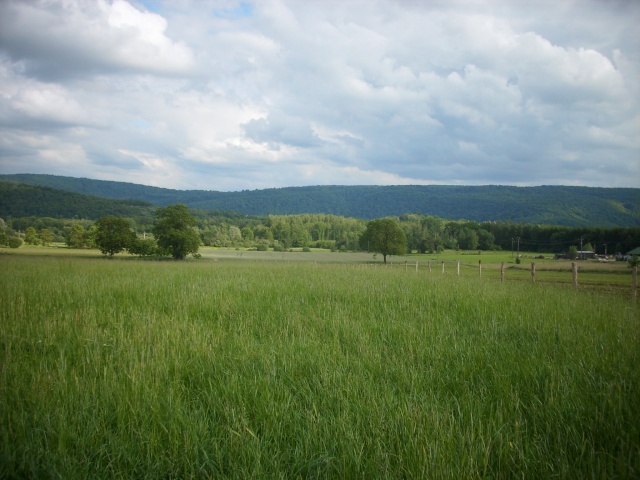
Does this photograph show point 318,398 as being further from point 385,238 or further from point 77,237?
point 385,238

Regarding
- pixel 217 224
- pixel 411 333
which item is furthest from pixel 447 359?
pixel 217 224

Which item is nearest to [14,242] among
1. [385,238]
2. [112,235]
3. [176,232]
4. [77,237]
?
[112,235]

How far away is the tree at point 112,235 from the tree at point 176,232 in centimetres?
308

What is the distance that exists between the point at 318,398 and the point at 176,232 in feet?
138

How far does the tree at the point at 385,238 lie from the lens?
68.0 meters

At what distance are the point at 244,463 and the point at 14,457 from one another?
2.05m

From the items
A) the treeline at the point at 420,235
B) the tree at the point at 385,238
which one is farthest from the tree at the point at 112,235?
the tree at the point at 385,238

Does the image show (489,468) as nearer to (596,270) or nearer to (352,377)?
(352,377)

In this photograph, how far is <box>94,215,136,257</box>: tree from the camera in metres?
39.2

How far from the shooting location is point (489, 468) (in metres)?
3.21

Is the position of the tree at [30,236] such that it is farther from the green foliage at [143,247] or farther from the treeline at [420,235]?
the treeline at [420,235]

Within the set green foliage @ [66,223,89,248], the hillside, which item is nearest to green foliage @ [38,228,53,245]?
the hillside

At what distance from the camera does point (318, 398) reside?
4.29m

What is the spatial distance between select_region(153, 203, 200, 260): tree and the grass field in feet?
120
